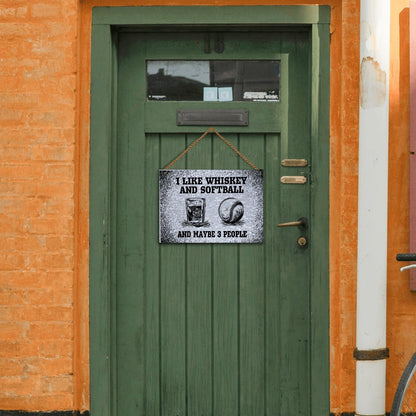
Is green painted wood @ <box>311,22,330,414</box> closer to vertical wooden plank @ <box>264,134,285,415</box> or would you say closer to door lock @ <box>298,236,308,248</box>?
door lock @ <box>298,236,308,248</box>

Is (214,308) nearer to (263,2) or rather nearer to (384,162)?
(384,162)

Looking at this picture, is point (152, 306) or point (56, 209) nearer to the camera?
point (56, 209)

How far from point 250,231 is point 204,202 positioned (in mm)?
322

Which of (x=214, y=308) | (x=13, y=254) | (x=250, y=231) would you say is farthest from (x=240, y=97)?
(x=13, y=254)

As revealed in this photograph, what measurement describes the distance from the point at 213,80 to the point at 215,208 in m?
0.77

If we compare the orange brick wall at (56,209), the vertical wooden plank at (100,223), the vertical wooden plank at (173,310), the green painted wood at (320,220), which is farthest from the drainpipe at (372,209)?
the vertical wooden plank at (100,223)

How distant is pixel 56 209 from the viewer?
11.5ft

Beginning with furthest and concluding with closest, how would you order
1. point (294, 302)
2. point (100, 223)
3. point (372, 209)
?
1. point (294, 302)
2. point (100, 223)
3. point (372, 209)

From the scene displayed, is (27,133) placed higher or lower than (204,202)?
higher

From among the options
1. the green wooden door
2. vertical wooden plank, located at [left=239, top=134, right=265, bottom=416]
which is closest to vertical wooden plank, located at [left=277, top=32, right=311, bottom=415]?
the green wooden door

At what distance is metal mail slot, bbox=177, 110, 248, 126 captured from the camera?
Answer: 3.68m

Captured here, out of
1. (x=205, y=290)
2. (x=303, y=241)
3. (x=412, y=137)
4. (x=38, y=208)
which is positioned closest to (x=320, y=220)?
(x=303, y=241)

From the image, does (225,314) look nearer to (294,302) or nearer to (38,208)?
(294,302)

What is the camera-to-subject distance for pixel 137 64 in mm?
3729
